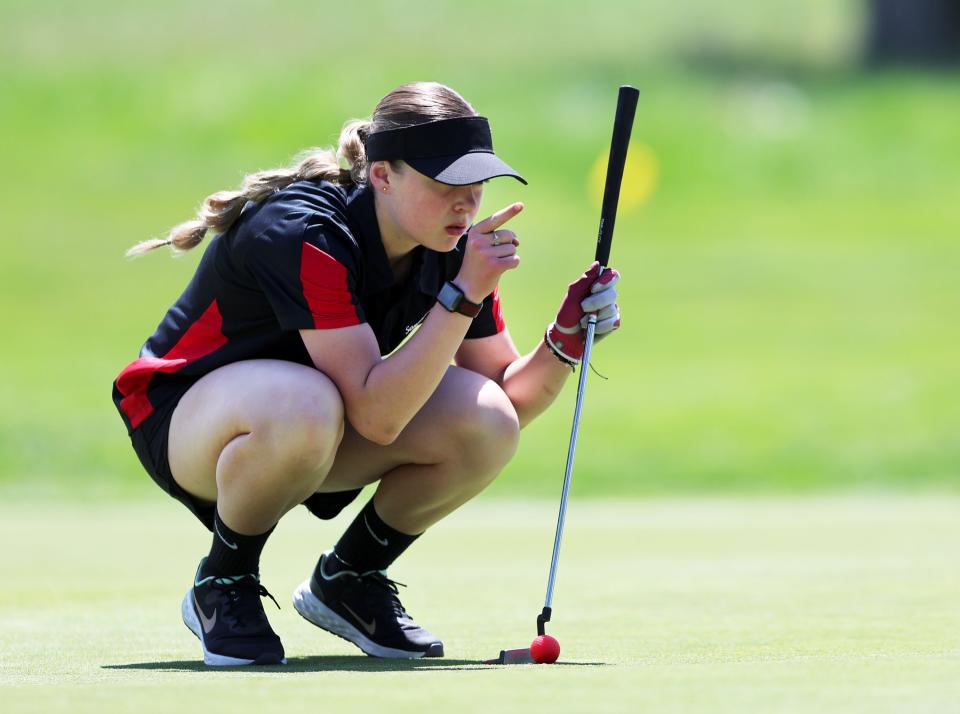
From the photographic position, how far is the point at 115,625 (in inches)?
155

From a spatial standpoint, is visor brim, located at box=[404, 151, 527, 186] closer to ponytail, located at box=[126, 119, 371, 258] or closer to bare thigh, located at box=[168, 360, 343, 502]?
ponytail, located at box=[126, 119, 371, 258]

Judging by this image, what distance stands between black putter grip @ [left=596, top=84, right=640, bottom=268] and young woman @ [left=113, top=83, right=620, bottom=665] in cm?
11

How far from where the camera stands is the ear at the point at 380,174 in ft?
11.3

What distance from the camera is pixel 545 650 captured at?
3.13 metres

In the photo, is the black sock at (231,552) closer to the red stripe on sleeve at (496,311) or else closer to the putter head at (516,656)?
the putter head at (516,656)

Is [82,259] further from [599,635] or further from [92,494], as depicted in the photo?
[599,635]

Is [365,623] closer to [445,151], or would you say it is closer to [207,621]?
[207,621]

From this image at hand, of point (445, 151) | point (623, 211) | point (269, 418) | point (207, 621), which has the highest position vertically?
point (445, 151)

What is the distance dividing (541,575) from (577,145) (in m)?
13.3

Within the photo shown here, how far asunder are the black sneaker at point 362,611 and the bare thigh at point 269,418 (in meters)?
0.40

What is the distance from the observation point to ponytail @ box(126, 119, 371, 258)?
348 cm

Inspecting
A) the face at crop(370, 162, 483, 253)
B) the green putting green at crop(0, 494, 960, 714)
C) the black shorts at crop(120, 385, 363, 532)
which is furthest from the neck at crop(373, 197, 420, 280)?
the green putting green at crop(0, 494, 960, 714)

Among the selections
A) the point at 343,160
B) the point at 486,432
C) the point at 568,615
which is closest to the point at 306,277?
the point at 343,160

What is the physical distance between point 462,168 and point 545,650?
98 centimetres
